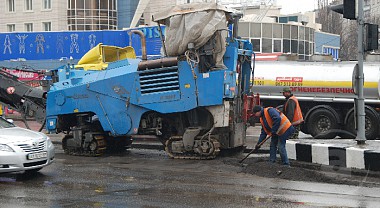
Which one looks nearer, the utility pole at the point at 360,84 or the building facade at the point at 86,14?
the utility pole at the point at 360,84

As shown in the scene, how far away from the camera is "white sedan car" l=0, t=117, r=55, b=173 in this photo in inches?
409

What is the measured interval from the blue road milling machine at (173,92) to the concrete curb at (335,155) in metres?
1.66

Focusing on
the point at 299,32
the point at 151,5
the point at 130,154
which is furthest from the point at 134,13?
the point at 130,154

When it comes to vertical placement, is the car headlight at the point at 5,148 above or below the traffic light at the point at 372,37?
below

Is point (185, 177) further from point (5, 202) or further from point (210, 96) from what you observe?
point (5, 202)

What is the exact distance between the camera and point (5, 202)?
873cm

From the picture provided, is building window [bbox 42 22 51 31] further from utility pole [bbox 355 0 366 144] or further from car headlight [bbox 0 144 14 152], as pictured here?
utility pole [bbox 355 0 366 144]

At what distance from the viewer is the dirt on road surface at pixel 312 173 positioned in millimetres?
10312

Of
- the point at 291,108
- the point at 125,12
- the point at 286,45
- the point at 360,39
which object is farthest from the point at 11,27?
the point at 360,39

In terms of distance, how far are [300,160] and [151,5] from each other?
3644 cm

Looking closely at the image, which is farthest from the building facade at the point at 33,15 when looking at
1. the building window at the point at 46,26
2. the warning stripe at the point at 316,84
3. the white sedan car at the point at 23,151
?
the white sedan car at the point at 23,151

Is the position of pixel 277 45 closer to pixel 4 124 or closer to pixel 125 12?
pixel 125 12

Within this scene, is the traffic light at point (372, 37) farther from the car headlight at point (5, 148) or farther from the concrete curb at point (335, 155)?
the car headlight at point (5, 148)

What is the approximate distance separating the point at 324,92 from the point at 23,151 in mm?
11010
